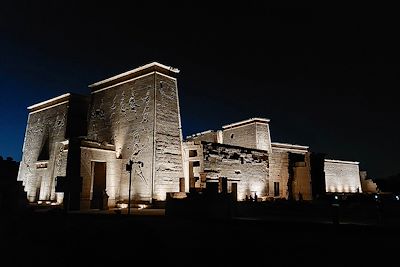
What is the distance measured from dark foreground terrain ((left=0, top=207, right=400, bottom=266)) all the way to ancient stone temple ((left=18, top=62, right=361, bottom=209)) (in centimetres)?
549

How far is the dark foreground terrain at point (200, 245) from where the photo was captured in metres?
5.81

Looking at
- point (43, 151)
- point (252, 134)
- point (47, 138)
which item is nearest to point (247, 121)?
point (252, 134)

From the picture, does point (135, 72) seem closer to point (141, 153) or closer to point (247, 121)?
point (141, 153)

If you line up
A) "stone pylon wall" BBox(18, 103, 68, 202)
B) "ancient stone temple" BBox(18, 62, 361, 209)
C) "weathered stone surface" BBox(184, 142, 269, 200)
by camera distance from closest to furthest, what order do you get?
1. "ancient stone temple" BBox(18, 62, 361, 209)
2. "weathered stone surface" BBox(184, 142, 269, 200)
3. "stone pylon wall" BBox(18, 103, 68, 202)

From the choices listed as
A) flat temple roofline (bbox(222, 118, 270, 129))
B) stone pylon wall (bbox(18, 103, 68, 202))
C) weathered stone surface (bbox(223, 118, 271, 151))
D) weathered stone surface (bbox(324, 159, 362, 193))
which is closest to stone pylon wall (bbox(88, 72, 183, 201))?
stone pylon wall (bbox(18, 103, 68, 202))

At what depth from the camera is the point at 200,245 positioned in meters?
7.29

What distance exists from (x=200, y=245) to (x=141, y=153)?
14337mm

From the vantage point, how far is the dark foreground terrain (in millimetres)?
5809

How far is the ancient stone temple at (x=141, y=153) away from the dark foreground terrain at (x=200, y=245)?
5492 mm

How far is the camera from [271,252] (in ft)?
21.4

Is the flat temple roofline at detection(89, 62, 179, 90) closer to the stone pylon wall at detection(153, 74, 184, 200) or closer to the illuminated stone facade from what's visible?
the stone pylon wall at detection(153, 74, 184, 200)

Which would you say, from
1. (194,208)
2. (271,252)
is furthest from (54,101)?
(271,252)

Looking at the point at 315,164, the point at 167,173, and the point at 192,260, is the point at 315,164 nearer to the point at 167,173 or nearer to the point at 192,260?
the point at 167,173

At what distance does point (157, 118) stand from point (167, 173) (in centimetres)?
348
